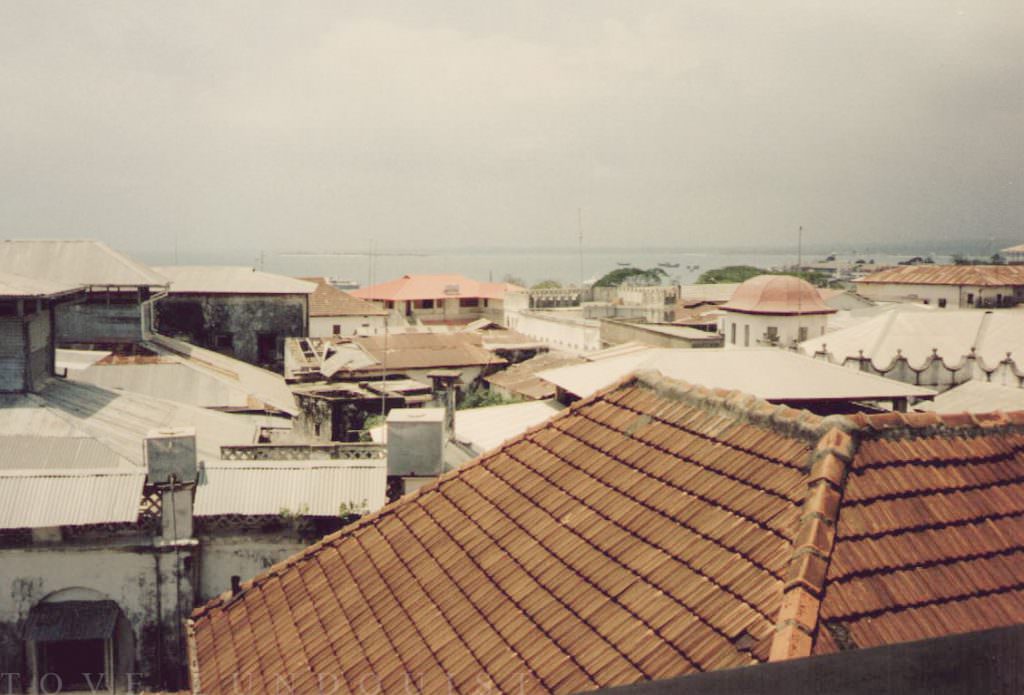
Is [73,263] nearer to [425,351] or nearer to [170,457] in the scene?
[425,351]

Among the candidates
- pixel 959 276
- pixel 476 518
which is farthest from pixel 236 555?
pixel 959 276

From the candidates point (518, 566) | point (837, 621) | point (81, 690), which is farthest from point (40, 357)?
point (837, 621)

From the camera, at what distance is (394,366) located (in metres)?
25.9

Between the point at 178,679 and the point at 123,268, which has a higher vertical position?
the point at 123,268

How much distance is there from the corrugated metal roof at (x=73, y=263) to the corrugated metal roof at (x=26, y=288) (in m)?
6.04

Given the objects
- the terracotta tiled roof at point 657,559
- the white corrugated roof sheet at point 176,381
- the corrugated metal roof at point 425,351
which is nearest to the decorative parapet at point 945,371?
the corrugated metal roof at point 425,351

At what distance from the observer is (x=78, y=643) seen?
8.95m

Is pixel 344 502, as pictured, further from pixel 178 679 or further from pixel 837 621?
pixel 837 621

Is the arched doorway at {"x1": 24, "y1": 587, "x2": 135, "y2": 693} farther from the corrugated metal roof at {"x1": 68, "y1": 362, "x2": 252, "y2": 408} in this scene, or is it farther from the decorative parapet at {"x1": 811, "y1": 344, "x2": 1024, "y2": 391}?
the decorative parapet at {"x1": 811, "y1": 344, "x2": 1024, "y2": 391}

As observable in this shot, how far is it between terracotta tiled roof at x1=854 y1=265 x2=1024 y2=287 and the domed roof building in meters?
22.5

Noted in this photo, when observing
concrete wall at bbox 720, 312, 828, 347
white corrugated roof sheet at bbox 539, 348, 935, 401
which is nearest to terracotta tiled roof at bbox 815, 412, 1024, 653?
white corrugated roof sheet at bbox 539, 348, 935, 401

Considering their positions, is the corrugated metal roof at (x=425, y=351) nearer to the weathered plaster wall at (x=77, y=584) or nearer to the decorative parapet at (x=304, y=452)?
the decorative parapet at (x=304, y=452)

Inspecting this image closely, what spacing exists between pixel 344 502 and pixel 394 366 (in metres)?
16.8

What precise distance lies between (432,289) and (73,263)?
37.3m
